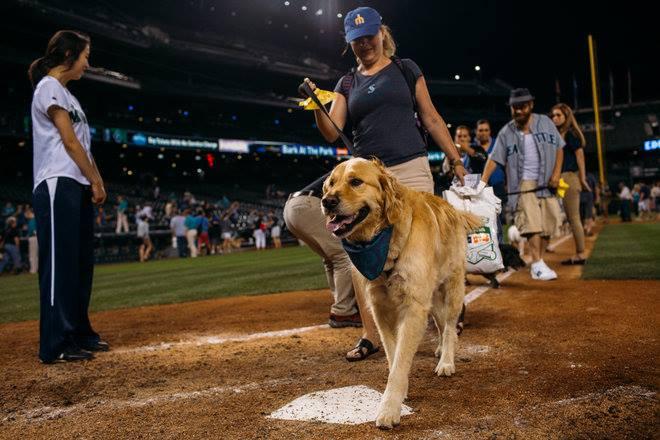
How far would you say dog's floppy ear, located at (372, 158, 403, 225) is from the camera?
8.60 ft

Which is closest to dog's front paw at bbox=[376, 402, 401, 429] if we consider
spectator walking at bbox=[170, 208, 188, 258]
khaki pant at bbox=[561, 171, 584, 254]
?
khaki pant at bbox=[561, 171, 584, 254]

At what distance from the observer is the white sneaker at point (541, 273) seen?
6.50 m

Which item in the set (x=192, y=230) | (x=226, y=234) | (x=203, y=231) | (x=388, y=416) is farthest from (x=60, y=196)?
(x=226, y=234)

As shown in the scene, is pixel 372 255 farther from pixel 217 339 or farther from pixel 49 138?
pixel 49 138

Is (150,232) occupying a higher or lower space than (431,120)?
lower

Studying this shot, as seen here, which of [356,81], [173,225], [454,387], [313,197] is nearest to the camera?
[454,387]

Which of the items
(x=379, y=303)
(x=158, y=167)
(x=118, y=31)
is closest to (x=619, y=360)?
(x=379, y=303)

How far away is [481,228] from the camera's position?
437cm

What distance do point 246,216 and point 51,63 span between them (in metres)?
29.1

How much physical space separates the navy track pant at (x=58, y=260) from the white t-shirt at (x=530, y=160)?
17.6ft

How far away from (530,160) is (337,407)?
5227 mm

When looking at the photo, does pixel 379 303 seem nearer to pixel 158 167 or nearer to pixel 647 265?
pixel 647 265

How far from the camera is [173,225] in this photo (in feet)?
72.2

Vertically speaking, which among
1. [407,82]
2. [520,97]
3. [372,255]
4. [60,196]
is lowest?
[372,255]
